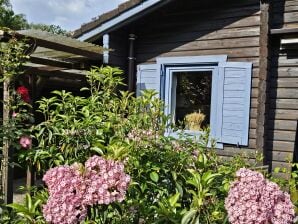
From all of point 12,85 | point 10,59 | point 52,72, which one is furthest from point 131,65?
point 10,59

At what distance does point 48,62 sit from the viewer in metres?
6.23

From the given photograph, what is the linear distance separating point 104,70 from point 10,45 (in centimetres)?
97

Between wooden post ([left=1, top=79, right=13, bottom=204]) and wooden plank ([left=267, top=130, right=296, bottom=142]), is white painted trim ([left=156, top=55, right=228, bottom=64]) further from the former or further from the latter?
wooden post ([left=1, top=79, right=13, bottom=204])

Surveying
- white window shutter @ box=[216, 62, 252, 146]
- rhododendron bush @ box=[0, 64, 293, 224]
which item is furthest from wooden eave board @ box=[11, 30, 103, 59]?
white window shutter @ box=[216, 62, 252, 146]

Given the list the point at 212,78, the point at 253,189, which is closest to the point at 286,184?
the point at 253,189

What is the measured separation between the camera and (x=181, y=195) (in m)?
2.53

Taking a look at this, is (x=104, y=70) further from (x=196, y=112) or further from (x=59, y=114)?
(x=196, y=112)

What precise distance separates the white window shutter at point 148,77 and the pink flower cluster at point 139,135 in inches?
140

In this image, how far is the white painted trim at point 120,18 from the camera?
5992mm

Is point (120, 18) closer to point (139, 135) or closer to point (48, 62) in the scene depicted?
Answer: point (48, 62)

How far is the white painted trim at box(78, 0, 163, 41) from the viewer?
5.99 metres

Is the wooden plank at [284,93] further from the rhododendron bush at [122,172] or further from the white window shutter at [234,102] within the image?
the rhododendron bush at [122,172]

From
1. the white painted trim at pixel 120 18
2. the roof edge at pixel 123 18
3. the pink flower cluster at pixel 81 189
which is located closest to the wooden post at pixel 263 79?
the roof edge at pixel 123 18

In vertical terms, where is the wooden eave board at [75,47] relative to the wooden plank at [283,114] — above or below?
above
